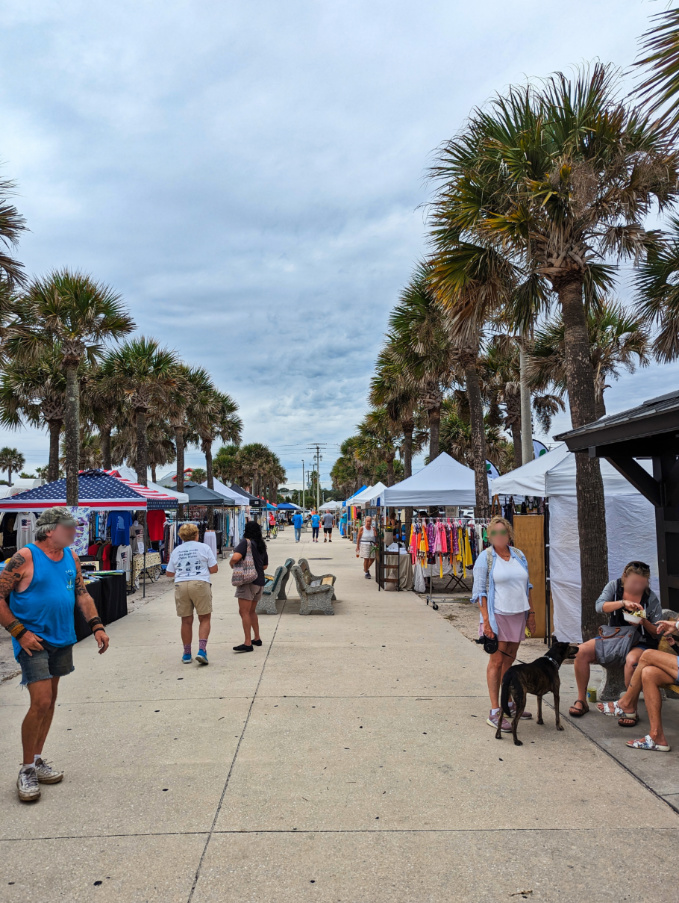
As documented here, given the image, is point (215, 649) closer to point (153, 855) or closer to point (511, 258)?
point (153, 855)

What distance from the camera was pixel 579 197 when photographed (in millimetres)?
6629

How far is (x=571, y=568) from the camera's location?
7.95 m

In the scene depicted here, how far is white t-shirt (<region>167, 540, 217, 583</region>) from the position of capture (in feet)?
23.3

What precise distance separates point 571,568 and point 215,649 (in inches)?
186

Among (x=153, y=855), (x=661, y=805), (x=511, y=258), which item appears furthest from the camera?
(x=511, y=258)

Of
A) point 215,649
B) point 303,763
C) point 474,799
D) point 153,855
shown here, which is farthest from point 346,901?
point 215,649

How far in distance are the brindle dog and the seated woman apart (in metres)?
0.42

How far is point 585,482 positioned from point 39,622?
18.2 ft

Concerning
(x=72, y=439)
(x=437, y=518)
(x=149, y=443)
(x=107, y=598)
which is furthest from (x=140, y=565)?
(x=149, y=443)

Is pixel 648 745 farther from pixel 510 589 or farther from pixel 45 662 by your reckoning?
pixel 45 662

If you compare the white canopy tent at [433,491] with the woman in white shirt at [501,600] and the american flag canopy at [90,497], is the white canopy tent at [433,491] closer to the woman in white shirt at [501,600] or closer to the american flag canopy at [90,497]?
the american flag canopy at [90,497]

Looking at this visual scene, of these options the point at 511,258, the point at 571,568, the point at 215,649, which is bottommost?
the point at 215,649

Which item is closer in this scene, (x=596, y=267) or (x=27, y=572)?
(x=27, y=572)

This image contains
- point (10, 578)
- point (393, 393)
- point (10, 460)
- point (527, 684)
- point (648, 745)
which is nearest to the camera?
point (10, 578)
